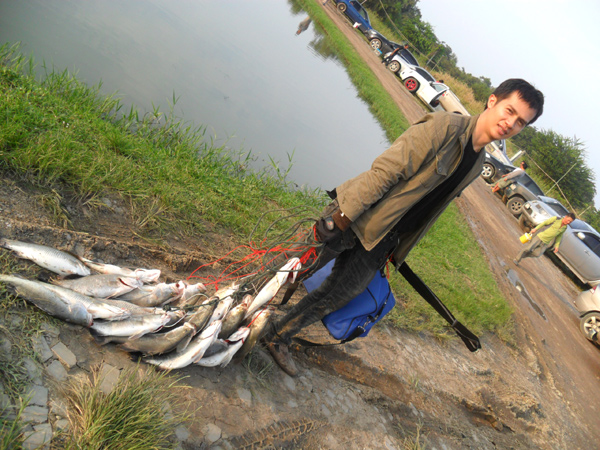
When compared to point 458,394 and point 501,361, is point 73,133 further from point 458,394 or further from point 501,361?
point 501,361

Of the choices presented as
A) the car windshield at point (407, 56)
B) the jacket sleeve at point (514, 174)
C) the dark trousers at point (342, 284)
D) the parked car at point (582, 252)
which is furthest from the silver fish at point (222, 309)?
the car windshield at point (407, 56)

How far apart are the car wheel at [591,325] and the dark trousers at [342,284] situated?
9950 mm

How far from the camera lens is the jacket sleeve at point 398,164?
2.68 meters

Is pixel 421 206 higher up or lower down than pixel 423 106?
lower down

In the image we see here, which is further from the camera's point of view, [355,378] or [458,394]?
[458,394]

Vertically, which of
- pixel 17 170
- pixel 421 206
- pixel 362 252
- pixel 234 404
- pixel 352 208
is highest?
pixel 421 206

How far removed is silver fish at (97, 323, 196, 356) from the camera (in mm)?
2555

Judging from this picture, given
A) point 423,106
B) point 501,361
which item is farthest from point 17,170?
point 423,106

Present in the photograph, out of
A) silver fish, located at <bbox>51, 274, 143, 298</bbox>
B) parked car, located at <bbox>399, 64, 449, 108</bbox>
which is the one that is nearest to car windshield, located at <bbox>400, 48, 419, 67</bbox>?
parked car, located at <bbox>399, 64, 449, 108</bbox>

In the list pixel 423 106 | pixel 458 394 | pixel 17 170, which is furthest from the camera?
pixel 423 106

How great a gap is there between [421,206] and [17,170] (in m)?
3.34

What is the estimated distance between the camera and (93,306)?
2.58 metres

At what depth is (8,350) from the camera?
2.17 m

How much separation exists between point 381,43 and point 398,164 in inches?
923
